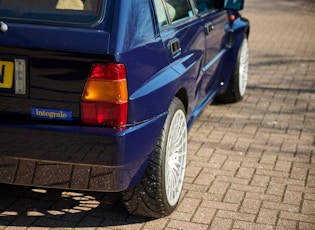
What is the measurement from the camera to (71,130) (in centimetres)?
327

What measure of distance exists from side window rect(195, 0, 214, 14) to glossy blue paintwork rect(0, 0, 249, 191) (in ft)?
5.65

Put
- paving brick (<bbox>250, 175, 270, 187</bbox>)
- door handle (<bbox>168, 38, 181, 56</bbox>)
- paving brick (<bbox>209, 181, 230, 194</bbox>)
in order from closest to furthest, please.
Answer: door handle (<bbox>168, 38, 181, 56</bbox>) < paving brick (<bbox>209, 181, 230, 194</bbox>) < paving brick (<bbox>250, 175, 270, 187</bbox>)

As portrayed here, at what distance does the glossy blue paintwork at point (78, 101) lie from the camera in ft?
10.7

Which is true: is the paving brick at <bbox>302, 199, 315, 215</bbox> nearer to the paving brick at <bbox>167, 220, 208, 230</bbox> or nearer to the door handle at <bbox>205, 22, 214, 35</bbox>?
the paving brick at <bbox>167, 220, 208, 230</bbox>

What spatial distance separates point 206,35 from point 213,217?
1641mm

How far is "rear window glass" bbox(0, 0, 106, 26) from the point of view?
11.2 ft

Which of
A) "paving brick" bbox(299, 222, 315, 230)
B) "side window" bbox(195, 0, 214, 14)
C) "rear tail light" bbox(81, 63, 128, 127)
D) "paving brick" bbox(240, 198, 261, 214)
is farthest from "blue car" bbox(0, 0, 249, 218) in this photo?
"side window" bbox(195, 0, 214, 14)

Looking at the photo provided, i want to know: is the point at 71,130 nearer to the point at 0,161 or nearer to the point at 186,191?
the point at 0,161

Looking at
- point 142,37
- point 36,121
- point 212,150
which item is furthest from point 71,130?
point 212,150

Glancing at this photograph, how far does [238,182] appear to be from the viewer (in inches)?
182

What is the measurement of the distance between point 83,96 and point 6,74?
1.44 feet

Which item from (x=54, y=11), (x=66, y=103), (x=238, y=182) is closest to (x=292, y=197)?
(x=238, y=182)

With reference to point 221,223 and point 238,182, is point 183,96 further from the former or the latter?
point 221,223

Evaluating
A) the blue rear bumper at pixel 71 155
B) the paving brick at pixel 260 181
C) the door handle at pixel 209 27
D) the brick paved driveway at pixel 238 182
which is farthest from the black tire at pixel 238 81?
the blue rear bumper at pixel 71 155
